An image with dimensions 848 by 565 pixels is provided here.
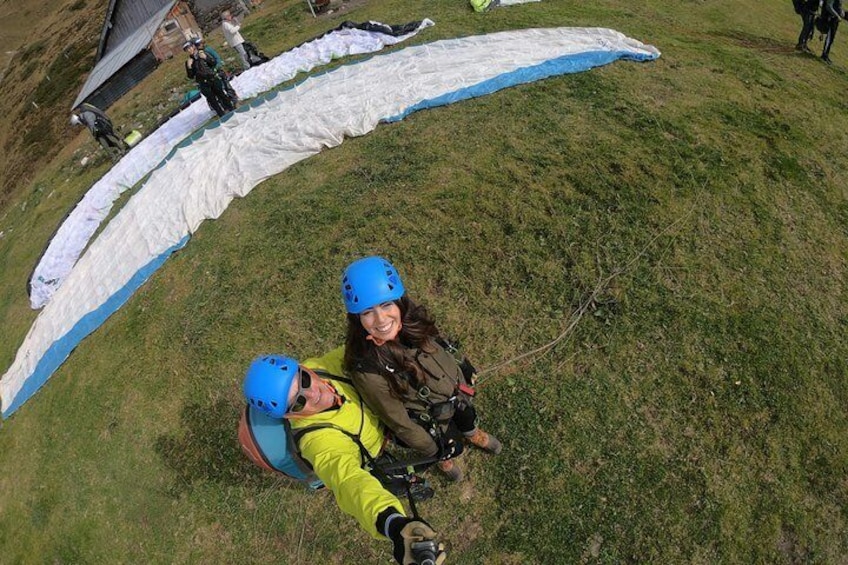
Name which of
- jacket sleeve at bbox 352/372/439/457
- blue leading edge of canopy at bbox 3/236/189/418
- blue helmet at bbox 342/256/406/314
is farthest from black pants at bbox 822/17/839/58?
blue leading edge of canopy at bbox 3/236/189/418

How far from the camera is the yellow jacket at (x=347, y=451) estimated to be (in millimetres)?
3664

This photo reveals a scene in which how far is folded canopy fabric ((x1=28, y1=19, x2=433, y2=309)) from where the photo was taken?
44.3 feet

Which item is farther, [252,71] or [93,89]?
[93,89]

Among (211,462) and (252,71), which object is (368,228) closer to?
(211,462)

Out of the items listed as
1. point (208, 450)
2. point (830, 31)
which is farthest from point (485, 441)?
point (830, 31)

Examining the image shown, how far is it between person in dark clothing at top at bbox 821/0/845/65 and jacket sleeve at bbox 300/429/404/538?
1726 cm

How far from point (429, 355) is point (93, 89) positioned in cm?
3527

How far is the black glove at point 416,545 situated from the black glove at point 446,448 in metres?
2.01

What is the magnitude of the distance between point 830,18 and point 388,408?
17210mm

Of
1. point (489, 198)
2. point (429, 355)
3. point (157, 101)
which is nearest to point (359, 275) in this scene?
point (429, 355)

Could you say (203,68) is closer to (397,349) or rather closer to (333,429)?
(397,349)

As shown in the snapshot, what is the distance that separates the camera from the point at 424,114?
12289 mm

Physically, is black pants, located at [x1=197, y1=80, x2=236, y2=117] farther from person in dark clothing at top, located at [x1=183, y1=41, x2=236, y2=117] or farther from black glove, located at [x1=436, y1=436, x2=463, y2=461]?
black glove, located at [x1=436, y1=436, x2=463, y2=461]

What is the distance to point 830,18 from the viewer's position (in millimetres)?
13609
